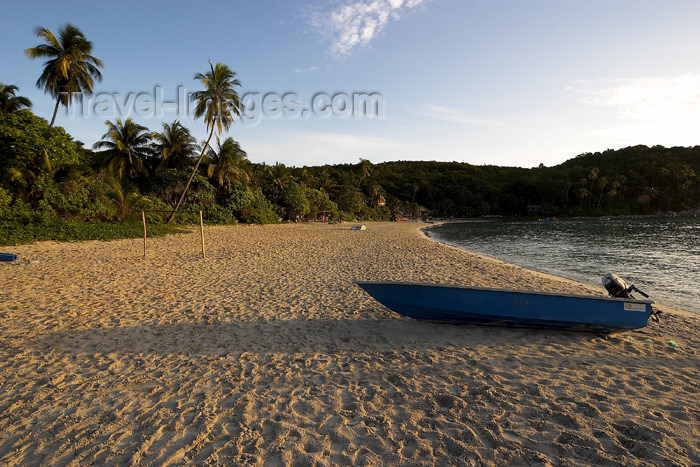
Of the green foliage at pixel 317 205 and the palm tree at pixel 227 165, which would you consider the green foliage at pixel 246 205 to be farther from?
the green foliage at pixel 317 205

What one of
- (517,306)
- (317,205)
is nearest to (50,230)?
(517,306)

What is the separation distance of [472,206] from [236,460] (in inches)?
3495

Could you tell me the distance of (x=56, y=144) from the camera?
17.0 m

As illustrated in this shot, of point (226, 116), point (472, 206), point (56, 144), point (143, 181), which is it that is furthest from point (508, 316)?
point (472, 206)

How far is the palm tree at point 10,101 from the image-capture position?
2077 centimetres

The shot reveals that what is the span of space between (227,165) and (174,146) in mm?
4727

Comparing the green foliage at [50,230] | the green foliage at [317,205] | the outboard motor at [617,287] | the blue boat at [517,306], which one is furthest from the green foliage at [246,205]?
the outboard motor at [617,287]

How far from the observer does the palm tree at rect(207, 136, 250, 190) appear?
31.4 m

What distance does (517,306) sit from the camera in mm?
5188

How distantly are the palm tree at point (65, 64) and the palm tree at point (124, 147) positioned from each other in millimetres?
6534

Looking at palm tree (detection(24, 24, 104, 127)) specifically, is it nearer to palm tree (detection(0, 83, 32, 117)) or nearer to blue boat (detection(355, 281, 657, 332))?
palm tree (detection(0, 83, 32, 117))

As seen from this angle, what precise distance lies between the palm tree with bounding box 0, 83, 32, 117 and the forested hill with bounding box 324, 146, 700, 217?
200ft

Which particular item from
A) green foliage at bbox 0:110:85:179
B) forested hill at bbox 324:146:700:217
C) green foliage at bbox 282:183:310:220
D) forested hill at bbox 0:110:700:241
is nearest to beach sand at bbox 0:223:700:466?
forested hill at bbox 0:110:700:241

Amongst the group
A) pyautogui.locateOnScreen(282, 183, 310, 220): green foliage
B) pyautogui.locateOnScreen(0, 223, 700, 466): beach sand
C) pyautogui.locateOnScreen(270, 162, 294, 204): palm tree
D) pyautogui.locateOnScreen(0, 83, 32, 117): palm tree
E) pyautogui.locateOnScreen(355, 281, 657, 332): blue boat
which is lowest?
pyautogui.locateOnScreen(0, 223, 700, 466): beach sand
